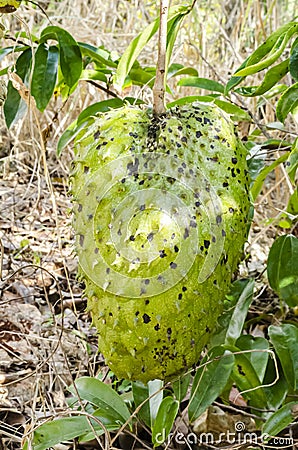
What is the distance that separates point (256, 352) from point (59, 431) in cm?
36

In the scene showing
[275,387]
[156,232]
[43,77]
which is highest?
[43,77]

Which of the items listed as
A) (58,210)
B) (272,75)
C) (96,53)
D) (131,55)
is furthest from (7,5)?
(58,210)

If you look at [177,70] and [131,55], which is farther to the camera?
[177,70]

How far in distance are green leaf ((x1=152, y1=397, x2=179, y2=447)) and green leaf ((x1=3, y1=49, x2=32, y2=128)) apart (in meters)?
0.66

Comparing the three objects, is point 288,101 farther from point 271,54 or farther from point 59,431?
point 59,431

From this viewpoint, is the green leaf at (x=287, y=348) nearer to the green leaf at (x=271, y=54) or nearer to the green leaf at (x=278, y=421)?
the green leaf at (x=278, y=421)

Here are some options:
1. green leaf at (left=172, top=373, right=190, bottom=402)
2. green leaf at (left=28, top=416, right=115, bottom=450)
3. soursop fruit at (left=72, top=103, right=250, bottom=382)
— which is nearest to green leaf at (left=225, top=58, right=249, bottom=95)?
soursop fruit at (left=72, top=103, right=250, bottom=382)

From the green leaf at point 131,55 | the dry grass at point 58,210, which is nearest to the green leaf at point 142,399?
the dry grass at point 58,210

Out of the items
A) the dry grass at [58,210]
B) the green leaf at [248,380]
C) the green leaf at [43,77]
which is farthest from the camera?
the dry grass at [58,210]

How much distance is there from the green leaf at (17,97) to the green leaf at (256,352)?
641mm

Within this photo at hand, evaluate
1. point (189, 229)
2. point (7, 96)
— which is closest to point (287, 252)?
point (189, 229)

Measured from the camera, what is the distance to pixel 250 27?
2762 mm

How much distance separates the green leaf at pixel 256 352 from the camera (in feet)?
3.60

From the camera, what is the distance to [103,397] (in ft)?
3.51
